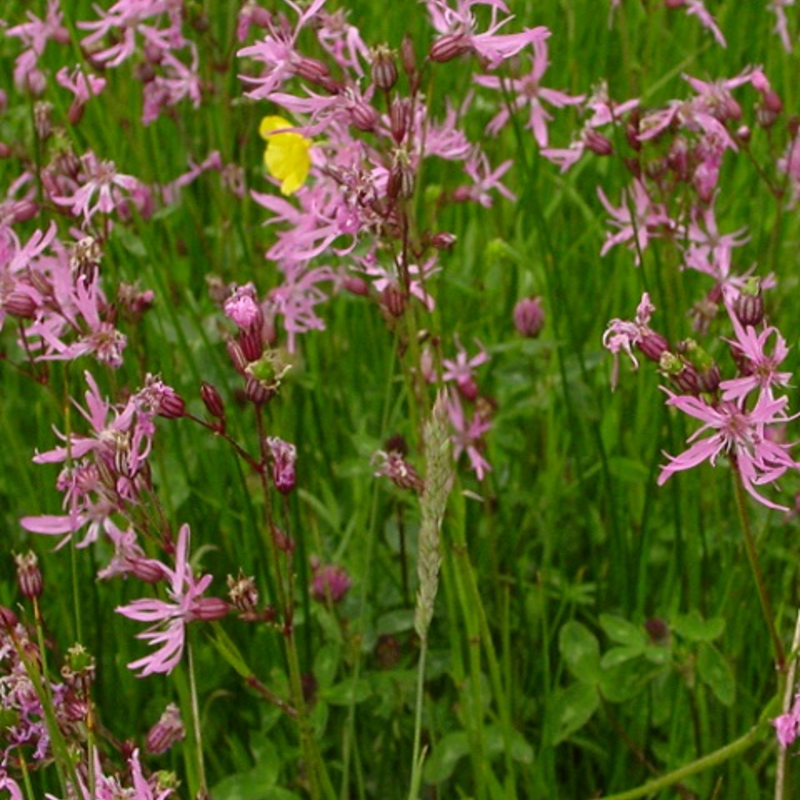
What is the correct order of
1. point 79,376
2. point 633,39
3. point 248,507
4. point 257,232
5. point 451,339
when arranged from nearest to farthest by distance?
point 248,507
point 79,376
point 451,339
point 257,232
point 633,39

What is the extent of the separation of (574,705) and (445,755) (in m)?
0.15

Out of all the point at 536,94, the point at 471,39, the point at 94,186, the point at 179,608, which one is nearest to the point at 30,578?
the point at 179,608

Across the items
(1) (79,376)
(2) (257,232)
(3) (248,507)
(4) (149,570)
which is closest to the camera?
(4) (149,570)

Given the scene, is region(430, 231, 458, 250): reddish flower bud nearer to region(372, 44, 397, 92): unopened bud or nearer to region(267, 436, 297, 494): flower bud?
region(372, 44, 397, 92): unopened bud

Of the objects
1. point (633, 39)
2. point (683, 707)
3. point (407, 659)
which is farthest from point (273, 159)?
point (633, 39)

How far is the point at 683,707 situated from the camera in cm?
164

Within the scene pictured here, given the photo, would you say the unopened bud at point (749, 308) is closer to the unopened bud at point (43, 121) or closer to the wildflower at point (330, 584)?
the wildflower at point (330, 584)

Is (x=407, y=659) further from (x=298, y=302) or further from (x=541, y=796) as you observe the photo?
(x=298, y=302)

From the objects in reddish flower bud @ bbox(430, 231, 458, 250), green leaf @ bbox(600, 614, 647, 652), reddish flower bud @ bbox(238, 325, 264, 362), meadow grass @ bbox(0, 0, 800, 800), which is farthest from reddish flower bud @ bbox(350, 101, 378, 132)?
green leaf @ bbox(600, 614, 647, 652)

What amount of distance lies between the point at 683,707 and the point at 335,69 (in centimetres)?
106

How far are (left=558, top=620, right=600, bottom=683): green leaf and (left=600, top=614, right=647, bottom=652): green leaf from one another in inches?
1.9

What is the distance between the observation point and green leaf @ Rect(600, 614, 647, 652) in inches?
61.8

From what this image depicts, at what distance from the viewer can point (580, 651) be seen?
1.62 m

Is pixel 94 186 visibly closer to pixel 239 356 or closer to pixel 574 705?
pixel 239 356
